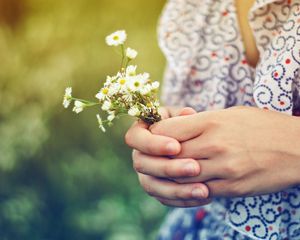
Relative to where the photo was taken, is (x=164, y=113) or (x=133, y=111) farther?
(x=164, y=113)

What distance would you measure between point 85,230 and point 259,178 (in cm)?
133

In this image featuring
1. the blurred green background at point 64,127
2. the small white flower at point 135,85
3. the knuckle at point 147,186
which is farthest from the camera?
the blurred green background at point 64,127

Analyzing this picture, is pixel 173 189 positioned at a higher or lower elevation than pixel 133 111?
lower

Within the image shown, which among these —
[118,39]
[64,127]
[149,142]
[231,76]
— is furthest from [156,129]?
[64,127]

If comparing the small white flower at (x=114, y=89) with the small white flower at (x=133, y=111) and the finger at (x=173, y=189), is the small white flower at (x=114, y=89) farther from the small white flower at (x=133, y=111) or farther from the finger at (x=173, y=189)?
the finger at (x=173, y=189)

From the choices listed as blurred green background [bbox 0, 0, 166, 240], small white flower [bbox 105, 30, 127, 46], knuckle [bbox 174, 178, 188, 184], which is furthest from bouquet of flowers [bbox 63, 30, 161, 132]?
blurred green background [bbox 0, 0, 166, 240]

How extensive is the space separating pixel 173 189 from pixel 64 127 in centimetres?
115

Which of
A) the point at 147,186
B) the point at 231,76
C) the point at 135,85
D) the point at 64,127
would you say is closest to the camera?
the point at 135,85

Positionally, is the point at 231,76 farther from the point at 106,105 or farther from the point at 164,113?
the point at 106,105

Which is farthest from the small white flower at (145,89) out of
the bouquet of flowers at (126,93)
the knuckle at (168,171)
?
the knuckle at (168,171)

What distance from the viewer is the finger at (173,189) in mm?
627

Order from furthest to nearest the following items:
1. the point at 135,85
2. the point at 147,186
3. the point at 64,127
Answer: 1. the point at 64,127
2. the point at 147,186
3. the point at 135,85

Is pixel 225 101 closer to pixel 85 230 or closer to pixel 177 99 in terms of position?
pixel 177 99

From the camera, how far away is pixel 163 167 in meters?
0.63
